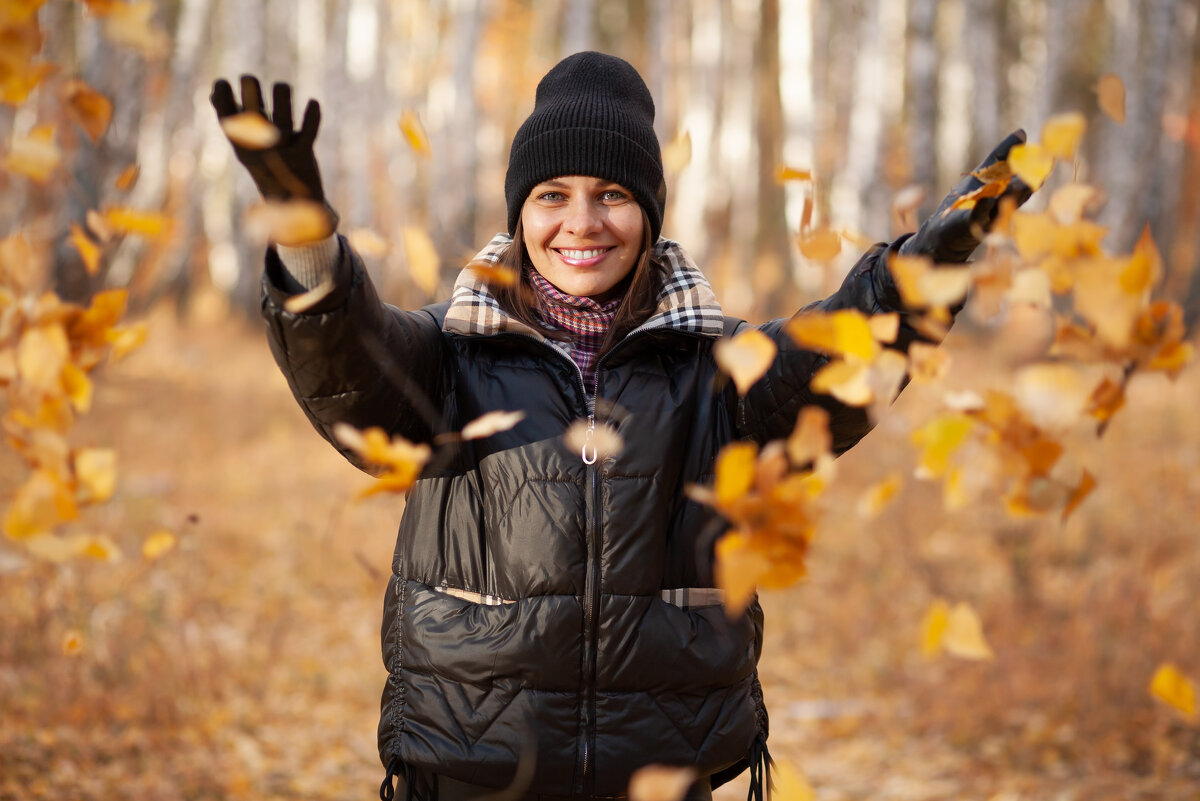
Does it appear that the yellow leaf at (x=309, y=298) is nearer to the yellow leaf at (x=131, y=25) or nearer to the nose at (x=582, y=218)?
the yellow leaf at (x=131, y=25)

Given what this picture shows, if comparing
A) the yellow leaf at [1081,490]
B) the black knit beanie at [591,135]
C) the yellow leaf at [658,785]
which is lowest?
the yellow leaf at [658,785]

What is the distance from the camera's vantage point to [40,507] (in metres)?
1.60

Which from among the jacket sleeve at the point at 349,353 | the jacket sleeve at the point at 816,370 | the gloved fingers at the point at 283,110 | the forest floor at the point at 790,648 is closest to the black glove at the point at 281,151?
the gloved fingers at the point at 283,110

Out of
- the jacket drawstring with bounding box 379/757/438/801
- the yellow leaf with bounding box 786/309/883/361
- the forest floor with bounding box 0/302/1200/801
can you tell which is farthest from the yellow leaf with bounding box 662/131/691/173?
the forest floor with bounding box 0/302/1200/801

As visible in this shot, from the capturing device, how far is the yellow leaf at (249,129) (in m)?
1.40

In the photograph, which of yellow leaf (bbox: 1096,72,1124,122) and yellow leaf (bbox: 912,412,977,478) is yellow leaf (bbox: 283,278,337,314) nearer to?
yellow leaf (bbox: 912,412,977,478)

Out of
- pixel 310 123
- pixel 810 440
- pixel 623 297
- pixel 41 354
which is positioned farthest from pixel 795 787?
pixel 41 354

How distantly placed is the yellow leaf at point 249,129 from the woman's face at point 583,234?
0.75 meters

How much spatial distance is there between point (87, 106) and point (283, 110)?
64 centimetres

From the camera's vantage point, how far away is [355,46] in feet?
40.8

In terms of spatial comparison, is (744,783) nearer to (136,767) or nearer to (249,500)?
(136,767)

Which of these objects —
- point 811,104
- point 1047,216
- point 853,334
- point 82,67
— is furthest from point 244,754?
point 811,104

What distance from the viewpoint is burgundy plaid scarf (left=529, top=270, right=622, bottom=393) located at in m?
2.04

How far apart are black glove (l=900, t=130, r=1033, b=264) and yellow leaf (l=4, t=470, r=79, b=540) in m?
1.64
